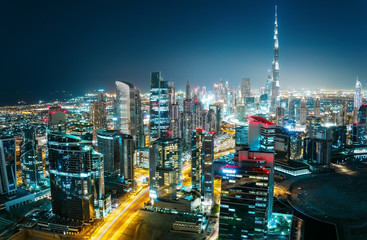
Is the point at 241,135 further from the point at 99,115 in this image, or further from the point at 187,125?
the point at 99,115

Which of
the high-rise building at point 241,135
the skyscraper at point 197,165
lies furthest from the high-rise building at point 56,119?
the high-rise building at point 241,135

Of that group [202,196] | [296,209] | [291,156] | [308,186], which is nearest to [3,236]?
[202,196]

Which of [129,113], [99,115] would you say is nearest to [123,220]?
[129,113]

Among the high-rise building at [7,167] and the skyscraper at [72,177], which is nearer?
the skyscraper at [72,177]

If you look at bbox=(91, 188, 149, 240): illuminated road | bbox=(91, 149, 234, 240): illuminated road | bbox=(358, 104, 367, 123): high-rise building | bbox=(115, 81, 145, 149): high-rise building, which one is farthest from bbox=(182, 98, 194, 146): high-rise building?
bbox=(358, 104, 367, 123): high-rise building

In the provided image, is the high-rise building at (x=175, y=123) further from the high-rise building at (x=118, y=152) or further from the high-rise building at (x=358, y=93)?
the high-rise building at (x=358, y=93)

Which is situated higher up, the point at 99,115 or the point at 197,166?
the point at 99,115

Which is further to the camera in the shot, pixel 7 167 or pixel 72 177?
pixel 7 167
